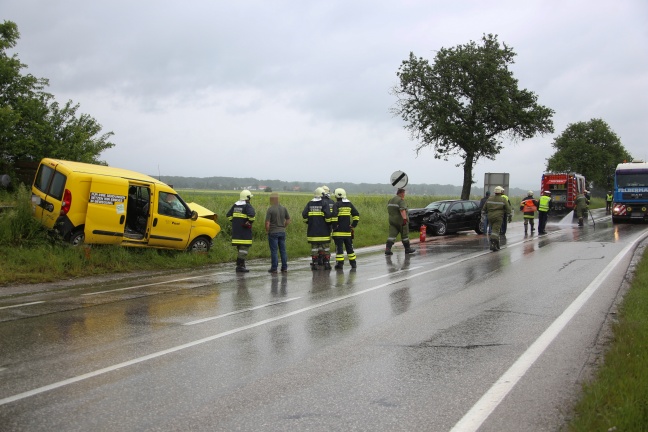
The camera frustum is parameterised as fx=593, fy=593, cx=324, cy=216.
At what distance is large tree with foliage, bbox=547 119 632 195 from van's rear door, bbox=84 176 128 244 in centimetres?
6333

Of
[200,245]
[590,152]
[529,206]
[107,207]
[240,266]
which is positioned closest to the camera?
[107,207]

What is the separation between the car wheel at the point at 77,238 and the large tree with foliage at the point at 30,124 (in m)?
6.71

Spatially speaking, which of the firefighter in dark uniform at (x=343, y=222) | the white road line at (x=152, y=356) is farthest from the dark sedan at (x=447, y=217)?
the white road line at (x=152, y=356)

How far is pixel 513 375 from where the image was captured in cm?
538

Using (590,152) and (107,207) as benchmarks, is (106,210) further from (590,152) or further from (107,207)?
(590,152)

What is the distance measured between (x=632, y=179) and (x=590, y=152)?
4137cm

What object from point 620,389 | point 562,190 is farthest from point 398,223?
point 562,190

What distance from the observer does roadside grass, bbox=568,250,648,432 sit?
4.02 m

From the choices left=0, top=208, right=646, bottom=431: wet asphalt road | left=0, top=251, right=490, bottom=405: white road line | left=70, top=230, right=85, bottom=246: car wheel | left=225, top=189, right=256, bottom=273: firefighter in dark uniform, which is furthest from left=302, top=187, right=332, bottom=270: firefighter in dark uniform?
left=70, top=230, right=85, bottom=246: car wheel

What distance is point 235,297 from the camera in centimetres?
979

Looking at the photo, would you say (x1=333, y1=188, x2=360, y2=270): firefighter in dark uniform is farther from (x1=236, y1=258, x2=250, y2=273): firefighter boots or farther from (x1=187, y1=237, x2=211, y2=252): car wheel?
(x1=187, y1=237, x2=211, y2=252): car wheel

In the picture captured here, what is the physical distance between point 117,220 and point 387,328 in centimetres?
783

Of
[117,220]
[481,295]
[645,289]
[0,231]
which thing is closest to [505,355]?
[481,295]

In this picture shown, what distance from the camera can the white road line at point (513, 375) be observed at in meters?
4.30
